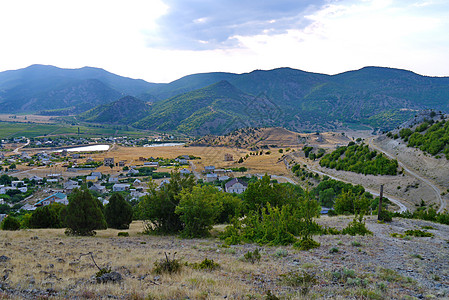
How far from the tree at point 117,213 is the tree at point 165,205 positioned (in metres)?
6.70

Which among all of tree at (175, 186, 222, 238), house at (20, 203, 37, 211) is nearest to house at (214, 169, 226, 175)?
house at (20, 203, 37, 211)

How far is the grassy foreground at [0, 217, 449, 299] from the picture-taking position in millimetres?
6355

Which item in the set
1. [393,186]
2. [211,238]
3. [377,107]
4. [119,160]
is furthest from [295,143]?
[377,107]

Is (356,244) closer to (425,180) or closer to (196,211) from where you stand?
(196,211)

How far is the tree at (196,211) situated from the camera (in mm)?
15984

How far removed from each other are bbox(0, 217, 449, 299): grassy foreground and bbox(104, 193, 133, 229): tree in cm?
1144

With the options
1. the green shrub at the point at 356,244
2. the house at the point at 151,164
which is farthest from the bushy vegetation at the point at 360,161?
the house at the point at 151,164

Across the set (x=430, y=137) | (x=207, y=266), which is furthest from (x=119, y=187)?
(x=430, y=137)

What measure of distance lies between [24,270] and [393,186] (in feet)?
127

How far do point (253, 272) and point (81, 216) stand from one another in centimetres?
1393

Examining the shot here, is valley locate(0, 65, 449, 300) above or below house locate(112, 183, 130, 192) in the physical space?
above

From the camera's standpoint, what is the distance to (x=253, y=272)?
26.9 feet

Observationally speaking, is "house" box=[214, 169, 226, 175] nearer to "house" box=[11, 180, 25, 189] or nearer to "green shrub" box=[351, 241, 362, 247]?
"house" box=[11, 180, 25, 189]

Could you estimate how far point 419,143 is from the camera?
41.2 meters
